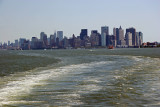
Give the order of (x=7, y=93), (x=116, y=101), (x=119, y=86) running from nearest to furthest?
(x=116, y=101) → (x=7, y=93) → (x=119, y=86)

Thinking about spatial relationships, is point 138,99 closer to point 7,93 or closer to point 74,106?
point 74,106

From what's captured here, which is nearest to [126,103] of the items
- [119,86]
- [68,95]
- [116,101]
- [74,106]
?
[116,101]

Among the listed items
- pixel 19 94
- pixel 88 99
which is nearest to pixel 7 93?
pixel 19 94

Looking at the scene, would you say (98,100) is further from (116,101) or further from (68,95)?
(68,95)

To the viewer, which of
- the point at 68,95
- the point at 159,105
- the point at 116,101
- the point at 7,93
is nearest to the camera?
the point at 159,105

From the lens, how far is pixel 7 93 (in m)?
14.9

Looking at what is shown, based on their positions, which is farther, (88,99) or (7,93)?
(7,93)

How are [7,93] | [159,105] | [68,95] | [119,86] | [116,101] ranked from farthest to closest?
[119,86], [7,93], [68,95], [116,101], [159,105]

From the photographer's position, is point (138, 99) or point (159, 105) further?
point (138, 99)

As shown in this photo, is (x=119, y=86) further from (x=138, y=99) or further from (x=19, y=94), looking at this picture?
(x=19, y=94)

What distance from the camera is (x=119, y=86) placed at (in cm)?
1662

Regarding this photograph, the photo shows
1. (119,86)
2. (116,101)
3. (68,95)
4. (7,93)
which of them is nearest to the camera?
(116,101)

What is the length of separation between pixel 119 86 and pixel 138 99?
13.4 feet

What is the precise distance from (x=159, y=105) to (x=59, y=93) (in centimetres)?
574
